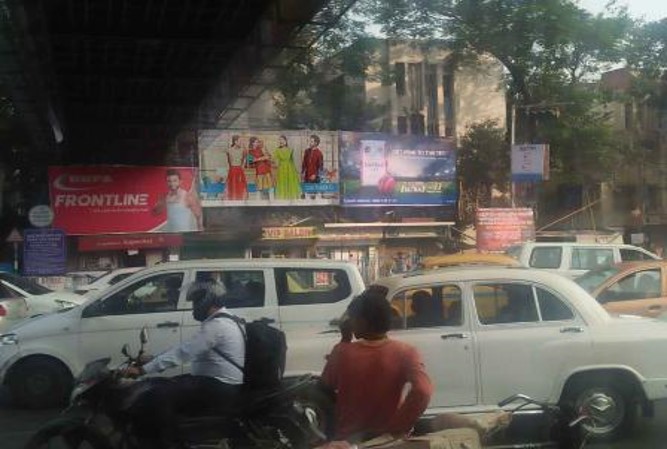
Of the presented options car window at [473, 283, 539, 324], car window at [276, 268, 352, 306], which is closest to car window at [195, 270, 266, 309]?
car window at [276, 268, 352, 306]

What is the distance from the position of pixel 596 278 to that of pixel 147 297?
6440mm

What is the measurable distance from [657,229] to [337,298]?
108 ft

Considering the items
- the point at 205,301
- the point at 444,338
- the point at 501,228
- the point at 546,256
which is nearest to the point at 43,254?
the point at 546,256

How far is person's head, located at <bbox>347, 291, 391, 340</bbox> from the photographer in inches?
150

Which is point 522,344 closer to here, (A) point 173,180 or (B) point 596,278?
(B) point 596,278

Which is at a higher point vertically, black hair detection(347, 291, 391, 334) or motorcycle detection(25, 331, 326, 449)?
black hair detection(347, 291, 391, 334)

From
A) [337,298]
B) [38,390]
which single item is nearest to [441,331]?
[337,298]

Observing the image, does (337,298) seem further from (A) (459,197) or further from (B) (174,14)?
(A) (459,197)

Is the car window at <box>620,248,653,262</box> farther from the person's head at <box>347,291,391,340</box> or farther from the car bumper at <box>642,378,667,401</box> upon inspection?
the person's head at <box>347,291,391,340</box>

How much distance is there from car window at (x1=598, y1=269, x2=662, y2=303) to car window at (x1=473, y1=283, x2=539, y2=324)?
15.0ft

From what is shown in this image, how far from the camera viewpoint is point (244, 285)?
29.8ft

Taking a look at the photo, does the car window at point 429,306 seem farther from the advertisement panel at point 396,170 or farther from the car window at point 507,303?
the advertisement panel at point 396,170

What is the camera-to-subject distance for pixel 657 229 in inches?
1527

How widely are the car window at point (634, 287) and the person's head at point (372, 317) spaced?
7.96 m
